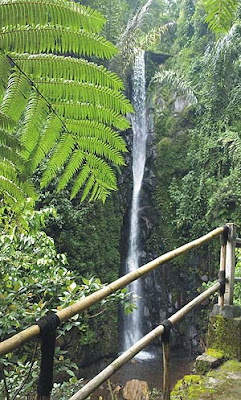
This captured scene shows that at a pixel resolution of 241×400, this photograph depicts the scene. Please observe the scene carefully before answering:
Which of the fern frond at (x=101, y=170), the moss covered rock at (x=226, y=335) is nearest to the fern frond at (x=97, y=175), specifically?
the fern frond at (x=101, y=170)

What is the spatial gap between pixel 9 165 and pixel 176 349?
9424 mm

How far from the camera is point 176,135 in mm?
11750

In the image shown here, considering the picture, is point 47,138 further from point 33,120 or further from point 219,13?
point 219,13

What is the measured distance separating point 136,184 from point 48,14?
10.7m

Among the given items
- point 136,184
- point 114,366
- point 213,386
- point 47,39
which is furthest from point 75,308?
point 136,184

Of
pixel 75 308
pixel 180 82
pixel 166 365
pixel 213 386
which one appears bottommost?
pixel 213 386

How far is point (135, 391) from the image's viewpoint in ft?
20.5

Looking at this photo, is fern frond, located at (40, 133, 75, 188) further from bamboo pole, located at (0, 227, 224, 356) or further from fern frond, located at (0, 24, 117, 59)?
bamboo pole, located at (0, 227, 224, 356)

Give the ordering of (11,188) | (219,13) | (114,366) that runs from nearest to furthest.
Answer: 1. (219,13)
2. (114,366)
3. (11,188)

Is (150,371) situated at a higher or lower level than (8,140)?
lower

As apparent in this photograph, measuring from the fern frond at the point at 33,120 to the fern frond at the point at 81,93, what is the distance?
0.04 m

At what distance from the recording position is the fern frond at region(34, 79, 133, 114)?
1.25 meters

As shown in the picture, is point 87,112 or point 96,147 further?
point 96,147

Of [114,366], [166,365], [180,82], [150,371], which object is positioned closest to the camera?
[114,366]
